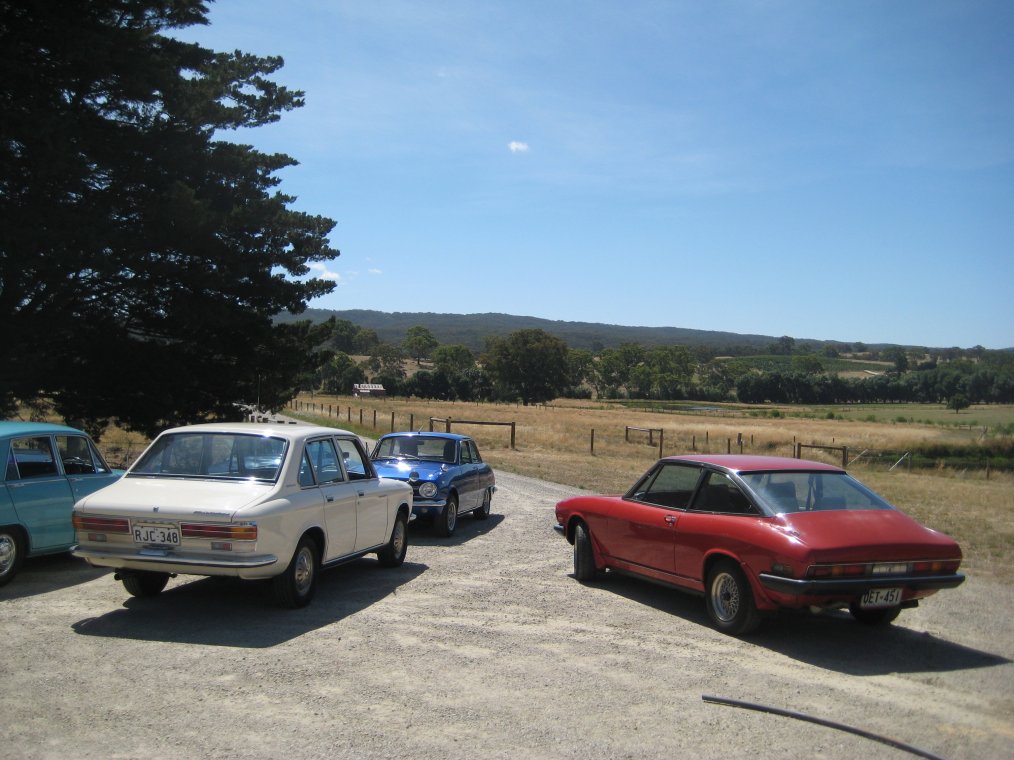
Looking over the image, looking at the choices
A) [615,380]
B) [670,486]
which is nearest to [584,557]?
[670,486]

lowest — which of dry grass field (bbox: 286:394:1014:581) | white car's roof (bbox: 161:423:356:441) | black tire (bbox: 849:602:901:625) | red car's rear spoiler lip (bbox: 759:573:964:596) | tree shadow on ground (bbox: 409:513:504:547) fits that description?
dry grass field (bbox: 286:394:1014:581)

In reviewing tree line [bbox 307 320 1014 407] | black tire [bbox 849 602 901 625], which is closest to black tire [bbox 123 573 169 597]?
black tire [bbox 849 602 901 625]

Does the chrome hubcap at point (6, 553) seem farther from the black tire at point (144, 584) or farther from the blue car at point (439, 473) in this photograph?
the blue car at point (439, 473)

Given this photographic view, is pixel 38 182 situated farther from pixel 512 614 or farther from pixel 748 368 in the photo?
pixel 748 368

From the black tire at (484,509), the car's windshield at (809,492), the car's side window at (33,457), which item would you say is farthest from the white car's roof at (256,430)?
the black tire at (484,509)

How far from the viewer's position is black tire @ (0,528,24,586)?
8.25 m

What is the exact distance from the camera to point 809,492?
7570mm

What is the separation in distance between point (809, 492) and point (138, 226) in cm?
1756

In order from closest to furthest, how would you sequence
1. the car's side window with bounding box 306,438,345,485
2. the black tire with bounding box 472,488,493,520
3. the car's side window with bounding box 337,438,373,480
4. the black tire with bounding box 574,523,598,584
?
the car's side window with bounding box 306,438,345,485 → the car's side window with bounding box 337,438,373,480 → the black tire with bounding box 574,523,598,584 → the black tire with bounding box 472,488,493,520

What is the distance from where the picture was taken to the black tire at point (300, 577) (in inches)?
298

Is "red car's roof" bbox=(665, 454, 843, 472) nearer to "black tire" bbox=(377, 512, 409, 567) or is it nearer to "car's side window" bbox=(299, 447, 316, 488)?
"black tire" bbox=(377, 512, 409, 567)

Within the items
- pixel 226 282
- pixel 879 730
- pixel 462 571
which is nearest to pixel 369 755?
pixel 879 730

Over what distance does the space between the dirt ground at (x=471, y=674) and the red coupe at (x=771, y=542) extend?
40cm

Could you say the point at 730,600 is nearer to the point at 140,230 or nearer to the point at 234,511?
the point at 234,511
